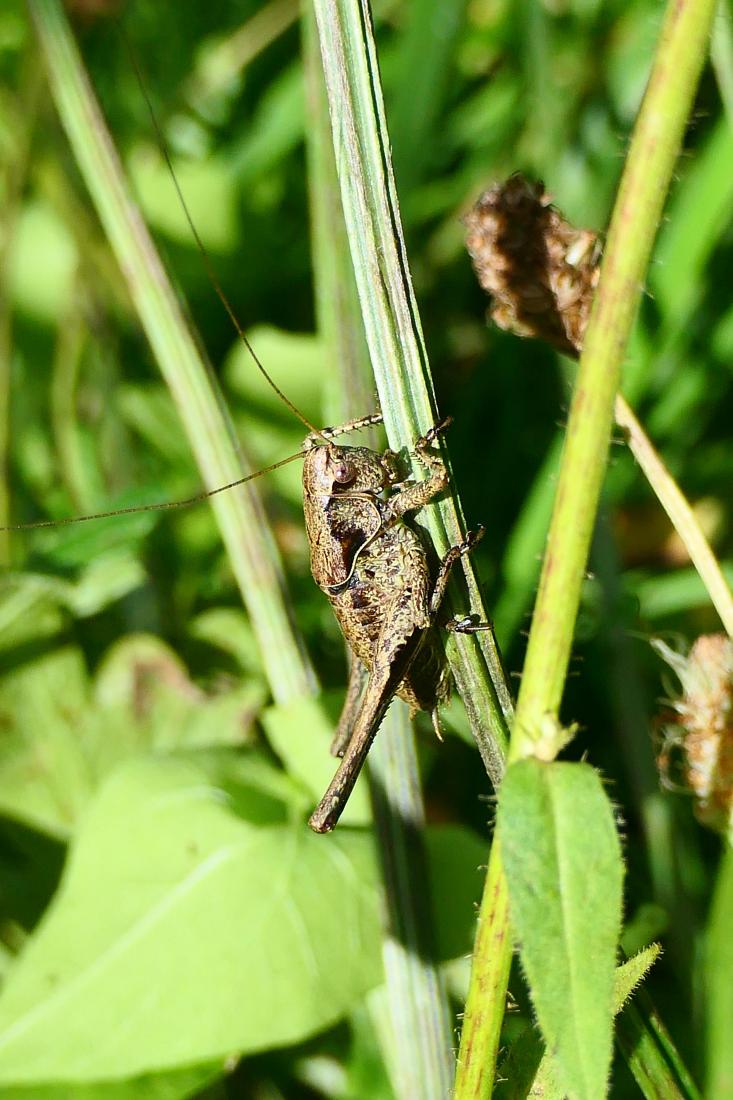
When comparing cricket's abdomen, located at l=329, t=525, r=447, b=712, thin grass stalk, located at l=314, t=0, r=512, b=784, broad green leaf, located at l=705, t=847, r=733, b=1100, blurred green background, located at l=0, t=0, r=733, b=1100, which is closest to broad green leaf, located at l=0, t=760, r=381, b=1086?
blurred green background, located at l=0, t=0, r=733, b=1100

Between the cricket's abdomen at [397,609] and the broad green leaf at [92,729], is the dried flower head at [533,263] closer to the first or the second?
the cricket's abdomen at [397,609]

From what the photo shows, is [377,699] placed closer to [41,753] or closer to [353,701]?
[353,701]

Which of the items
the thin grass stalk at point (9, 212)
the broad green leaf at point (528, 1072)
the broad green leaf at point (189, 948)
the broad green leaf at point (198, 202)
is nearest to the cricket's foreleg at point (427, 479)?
the broad green leaf at point (528, 1072)

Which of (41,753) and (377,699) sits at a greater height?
(41,753)

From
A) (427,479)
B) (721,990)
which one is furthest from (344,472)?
(721,990)

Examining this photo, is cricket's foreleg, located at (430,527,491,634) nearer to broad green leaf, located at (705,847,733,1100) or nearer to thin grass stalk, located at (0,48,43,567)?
broad green leaf, located at (705,847,733,1100)

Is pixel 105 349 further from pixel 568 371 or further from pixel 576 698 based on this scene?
pixel 576 698

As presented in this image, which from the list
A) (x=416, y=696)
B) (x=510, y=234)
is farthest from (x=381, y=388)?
(x=416, y=696)
